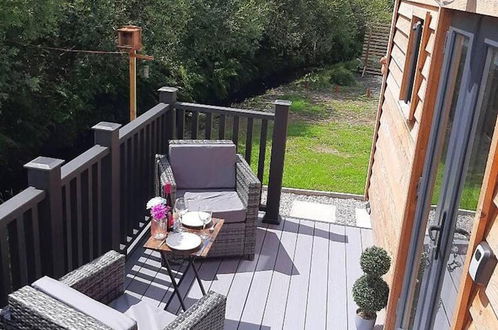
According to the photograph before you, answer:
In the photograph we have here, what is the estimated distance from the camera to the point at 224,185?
4121 mm

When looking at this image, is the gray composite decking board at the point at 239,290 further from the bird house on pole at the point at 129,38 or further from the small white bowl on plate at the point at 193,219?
the bird house on pole at the point at 129,38

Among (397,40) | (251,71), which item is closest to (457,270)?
(397,40)

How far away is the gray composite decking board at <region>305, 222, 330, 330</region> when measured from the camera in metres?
3.28

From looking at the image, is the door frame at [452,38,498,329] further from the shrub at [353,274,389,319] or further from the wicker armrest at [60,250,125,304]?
the wicker armrest at [60,250,125,304]

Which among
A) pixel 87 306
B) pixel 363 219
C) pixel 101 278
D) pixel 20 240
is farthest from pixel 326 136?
pixel 87 306

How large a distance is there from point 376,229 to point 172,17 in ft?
21.7

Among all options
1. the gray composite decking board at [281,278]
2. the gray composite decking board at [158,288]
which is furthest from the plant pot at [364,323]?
the gray composite decking board at [158,288]

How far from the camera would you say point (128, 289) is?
3.45 m

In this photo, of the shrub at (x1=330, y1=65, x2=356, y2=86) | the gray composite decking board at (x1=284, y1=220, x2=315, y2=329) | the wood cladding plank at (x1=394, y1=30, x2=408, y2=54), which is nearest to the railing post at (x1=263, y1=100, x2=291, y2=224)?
the gray composite decking board at (x1=284, y1=220, x2=315, y2=329)

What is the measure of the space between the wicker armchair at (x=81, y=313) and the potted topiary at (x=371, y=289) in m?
0.96

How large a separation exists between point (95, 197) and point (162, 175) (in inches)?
27.2

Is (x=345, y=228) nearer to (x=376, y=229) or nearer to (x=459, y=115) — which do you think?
(x=376, y=229)

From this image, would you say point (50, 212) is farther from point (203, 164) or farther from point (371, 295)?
point (371, 295)

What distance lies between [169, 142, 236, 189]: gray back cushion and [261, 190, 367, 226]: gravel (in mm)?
1111
